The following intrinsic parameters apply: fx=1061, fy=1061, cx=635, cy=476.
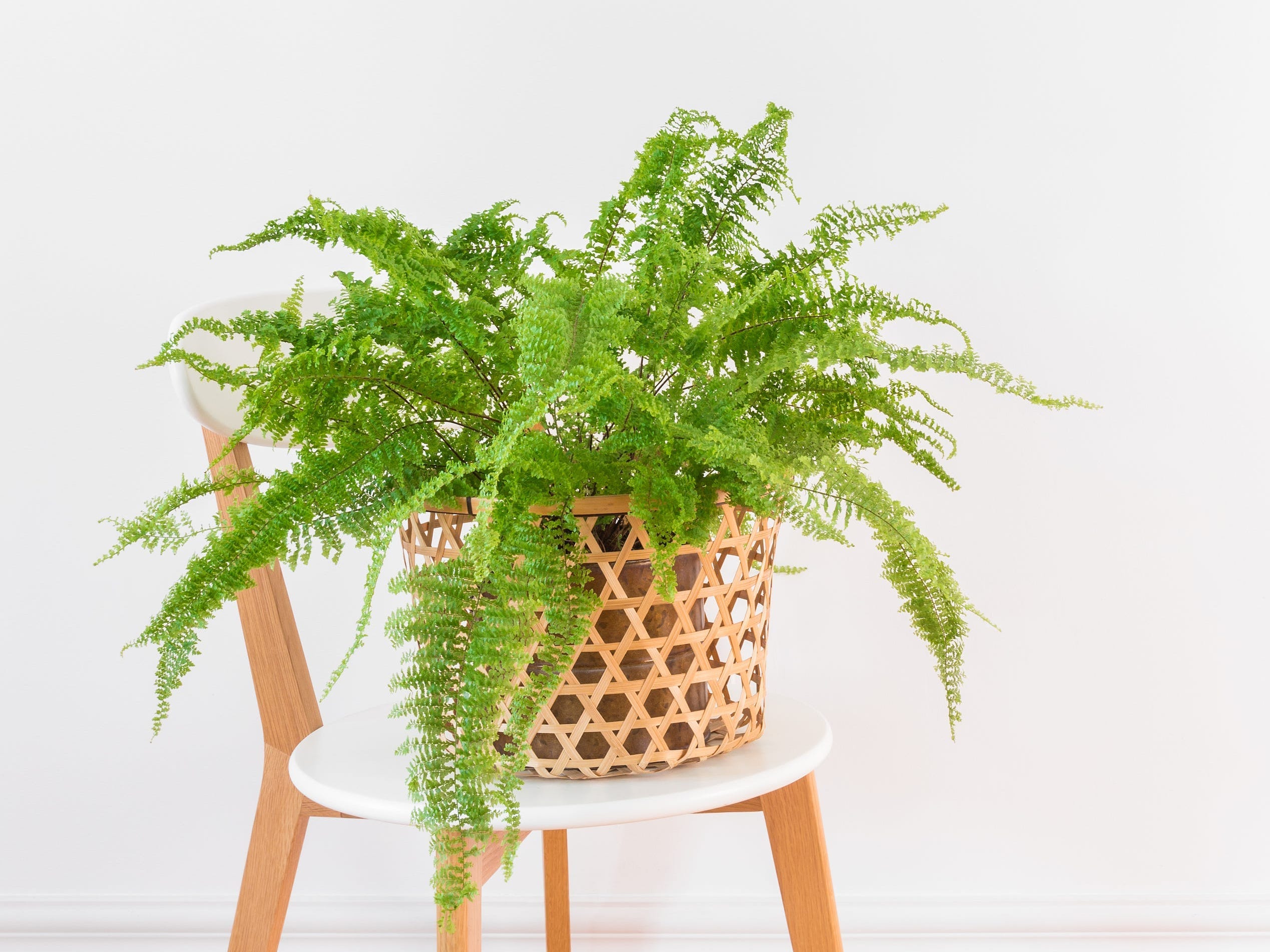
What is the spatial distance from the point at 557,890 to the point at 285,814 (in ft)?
1.19

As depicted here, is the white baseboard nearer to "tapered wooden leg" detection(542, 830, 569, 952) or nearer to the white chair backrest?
"tapered wooden leg" detection(542, 830, 569, 952)

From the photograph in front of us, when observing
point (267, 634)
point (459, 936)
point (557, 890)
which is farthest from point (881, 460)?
point (459, 936)

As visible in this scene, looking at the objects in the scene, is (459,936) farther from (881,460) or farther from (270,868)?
(881,460)

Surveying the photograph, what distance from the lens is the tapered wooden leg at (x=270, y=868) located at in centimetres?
89

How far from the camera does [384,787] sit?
65cm

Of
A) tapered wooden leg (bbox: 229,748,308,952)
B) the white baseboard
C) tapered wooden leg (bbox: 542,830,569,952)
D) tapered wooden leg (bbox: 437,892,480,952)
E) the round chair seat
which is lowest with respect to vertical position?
the white baseboard

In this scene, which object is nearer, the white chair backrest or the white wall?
the white chair backrest

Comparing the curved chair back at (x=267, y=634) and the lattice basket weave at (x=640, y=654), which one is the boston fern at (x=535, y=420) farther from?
the curved chair back at (x=267, y=634)

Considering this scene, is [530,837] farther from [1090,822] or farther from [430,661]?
[430,661]

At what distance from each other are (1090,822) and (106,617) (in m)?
1.28

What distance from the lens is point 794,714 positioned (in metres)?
0.80

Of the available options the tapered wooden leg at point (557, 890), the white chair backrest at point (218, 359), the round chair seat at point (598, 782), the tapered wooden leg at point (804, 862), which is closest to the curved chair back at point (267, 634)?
the white chair backrest at point (218, 359)

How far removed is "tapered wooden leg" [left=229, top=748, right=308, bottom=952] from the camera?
889 millimetres

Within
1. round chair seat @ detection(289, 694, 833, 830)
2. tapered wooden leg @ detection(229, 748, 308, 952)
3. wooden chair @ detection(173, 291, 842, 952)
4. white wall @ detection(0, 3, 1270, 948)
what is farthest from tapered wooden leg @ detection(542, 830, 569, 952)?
round chair seat @ detection(289, 694, 833, 830)
